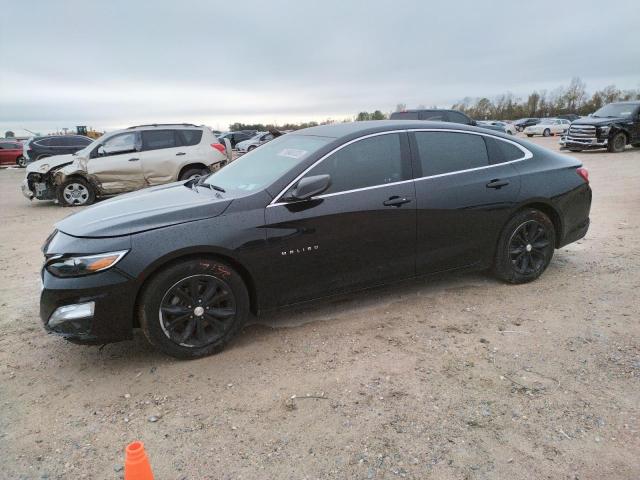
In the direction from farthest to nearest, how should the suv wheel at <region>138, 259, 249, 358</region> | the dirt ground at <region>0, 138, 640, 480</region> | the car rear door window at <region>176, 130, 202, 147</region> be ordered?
1. the car rear door window at <region>176, 130, 202, 147</region>
2. the suv wheel at <region>138, 259, 249, 358</region>
3. the dirt ground at <region>0, 138, 640, 480</region>

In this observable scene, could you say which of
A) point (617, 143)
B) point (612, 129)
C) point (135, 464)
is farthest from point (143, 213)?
point (617, 143)

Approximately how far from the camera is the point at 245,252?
352 centimetres

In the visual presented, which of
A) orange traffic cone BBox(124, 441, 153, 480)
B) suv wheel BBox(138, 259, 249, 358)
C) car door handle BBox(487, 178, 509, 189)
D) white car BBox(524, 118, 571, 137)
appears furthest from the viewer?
white car BBox(524, 118, 571, 137)

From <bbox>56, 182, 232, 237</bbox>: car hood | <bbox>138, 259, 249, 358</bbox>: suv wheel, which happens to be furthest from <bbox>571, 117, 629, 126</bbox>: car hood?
<bbox>138, 259, 249, 358</bbox>: suv wheel

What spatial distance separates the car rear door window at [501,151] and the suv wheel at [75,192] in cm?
941

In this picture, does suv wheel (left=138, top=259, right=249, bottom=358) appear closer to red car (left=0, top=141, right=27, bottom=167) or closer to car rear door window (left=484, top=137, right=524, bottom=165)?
car rear door window (left=484, top=137, right=524, bottom=165)

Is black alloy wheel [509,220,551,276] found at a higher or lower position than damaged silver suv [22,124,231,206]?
lower

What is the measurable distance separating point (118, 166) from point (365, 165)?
27.8ft

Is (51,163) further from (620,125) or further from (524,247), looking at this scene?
(620,125)

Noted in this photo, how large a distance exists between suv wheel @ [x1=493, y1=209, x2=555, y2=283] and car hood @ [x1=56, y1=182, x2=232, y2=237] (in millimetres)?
2700

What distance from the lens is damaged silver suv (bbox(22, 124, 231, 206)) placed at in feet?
35.4

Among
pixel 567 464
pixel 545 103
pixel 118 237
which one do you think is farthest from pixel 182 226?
pixel 545 103

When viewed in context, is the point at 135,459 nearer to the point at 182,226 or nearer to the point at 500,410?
the point at 182,226

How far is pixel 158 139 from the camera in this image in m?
11.0
